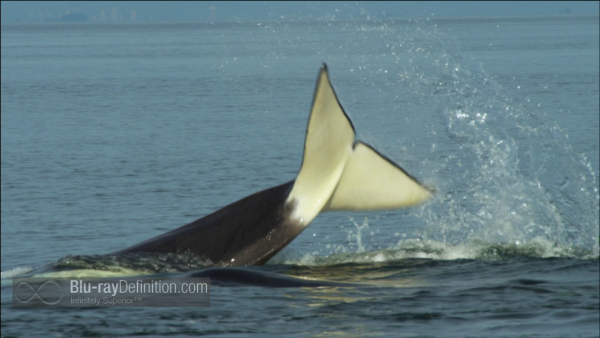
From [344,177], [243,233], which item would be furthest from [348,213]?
[243,233]

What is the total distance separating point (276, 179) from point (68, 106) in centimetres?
1788

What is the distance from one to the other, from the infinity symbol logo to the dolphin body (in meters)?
0.98

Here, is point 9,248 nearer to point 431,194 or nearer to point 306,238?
point 306,238

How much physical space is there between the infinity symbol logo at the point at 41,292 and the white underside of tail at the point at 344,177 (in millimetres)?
2187

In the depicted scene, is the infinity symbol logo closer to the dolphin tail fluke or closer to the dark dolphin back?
the dark dolphin back

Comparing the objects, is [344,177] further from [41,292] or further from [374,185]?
[41,292]

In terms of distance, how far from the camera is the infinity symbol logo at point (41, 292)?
7089 millimetres

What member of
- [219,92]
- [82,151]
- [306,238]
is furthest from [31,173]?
[219,92]

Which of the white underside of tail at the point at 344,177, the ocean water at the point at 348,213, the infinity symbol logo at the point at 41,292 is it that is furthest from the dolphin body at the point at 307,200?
the infinity symbol logo at the point at 41,292

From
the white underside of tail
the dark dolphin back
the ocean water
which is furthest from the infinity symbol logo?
the white underside of tail

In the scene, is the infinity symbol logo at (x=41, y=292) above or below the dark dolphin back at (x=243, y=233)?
below

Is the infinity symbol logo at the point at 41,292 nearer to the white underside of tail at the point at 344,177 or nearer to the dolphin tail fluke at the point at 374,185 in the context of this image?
the white underside of tail at the point at 344,177

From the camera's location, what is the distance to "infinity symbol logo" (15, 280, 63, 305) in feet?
23.3

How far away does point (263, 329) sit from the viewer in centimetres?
649
